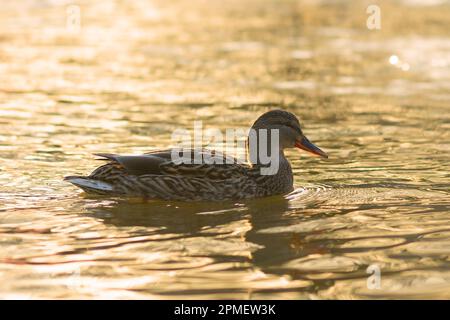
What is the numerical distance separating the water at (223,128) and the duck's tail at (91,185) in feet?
0.38

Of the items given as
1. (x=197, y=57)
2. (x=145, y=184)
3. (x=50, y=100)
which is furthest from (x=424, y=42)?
(x=145, y=184)

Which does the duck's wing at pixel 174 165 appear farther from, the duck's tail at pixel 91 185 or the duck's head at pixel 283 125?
the duck's head at pixel 283 125

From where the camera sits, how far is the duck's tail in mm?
9375

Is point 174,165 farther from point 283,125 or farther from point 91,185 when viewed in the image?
point 283,125

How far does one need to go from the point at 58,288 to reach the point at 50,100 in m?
8.54

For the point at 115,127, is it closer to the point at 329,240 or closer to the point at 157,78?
the point at 157,78

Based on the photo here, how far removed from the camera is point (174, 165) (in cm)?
955

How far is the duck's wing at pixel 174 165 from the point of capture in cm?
955

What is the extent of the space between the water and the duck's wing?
0.30 meters

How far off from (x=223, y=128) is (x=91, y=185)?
3.97 meters

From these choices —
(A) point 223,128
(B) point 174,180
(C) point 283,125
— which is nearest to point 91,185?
(B) point 174,180

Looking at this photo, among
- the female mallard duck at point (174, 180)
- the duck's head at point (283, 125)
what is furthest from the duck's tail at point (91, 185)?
the duck's head at point (283, 125)

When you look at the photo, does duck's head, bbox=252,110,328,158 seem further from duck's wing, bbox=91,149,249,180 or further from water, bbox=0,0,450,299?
duck's wing, bbox=91,149,249,180

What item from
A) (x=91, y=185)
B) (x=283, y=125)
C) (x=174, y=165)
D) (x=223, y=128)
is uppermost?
(x=283, y=125)
